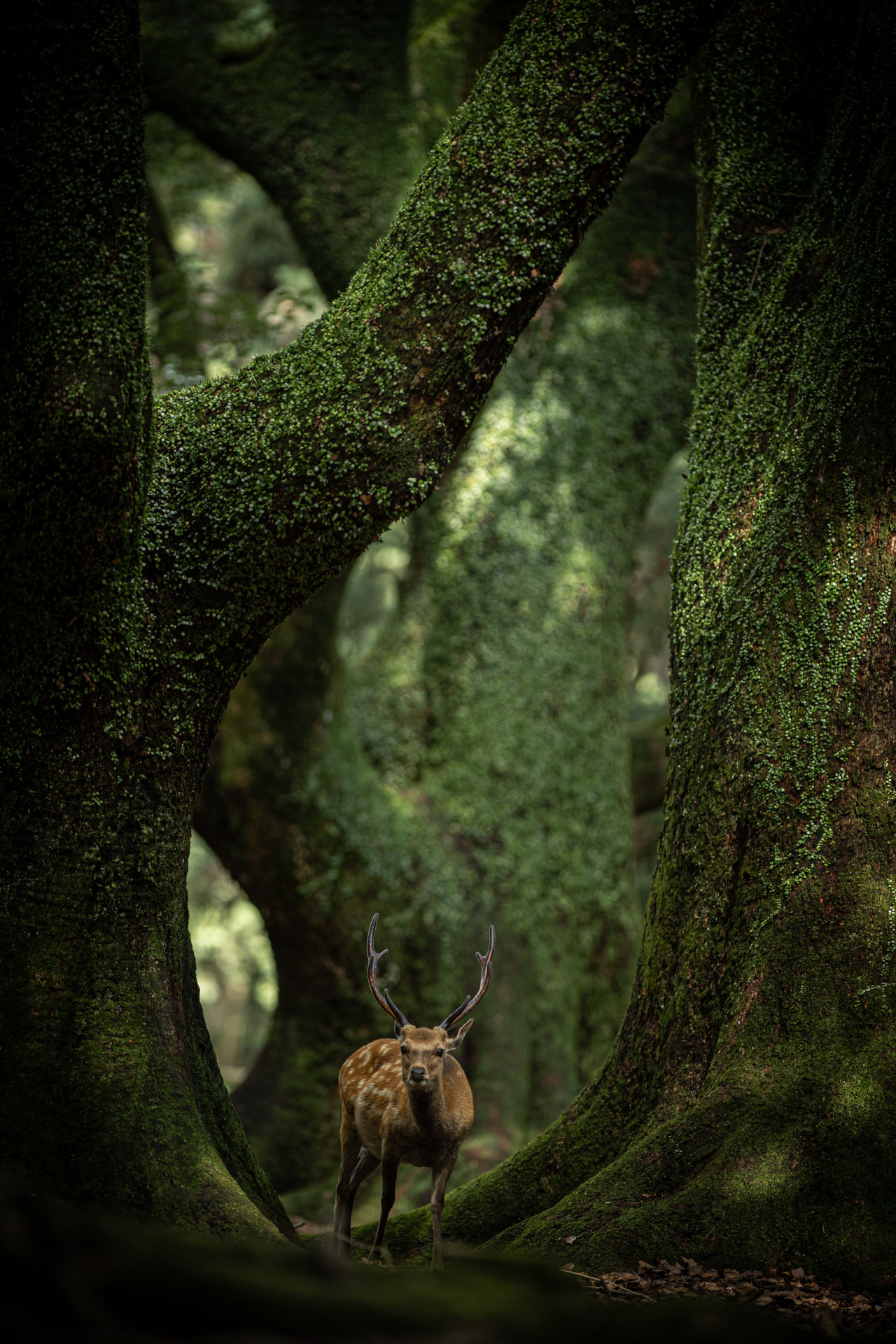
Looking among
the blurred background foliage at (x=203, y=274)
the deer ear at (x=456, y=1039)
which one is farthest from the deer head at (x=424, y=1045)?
the blurred background foliage at (x=203, y=274)

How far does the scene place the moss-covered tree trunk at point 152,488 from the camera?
4105mm

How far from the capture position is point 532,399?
31.8 ft

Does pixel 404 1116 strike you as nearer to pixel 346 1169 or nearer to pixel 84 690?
pixel 346 1169

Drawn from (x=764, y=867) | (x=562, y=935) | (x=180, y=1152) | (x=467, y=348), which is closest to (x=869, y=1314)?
(x=764, y=867)

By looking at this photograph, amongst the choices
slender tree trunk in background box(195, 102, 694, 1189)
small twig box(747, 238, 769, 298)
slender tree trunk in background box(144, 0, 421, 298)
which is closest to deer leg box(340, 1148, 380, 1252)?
slender tree trunk in background box(195, 102, 694, 1189)

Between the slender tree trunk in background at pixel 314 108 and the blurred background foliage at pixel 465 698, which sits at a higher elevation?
the slender tree trunk in background at pixel 314 108

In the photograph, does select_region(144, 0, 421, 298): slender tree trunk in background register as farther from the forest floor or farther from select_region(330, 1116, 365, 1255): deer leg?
the forest floor

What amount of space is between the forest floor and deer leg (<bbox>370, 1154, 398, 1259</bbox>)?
1.43m

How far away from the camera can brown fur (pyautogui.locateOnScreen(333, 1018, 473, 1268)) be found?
4.86 metres

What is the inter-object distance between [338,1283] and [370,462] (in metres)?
3.45

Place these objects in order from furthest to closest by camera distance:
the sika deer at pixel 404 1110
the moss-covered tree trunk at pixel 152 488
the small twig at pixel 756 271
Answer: the small twig at pixel 756 271
the sika deer at pixel 404 1110
the moss-covered tree trunk at pixel 152 488

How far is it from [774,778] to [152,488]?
3.14m

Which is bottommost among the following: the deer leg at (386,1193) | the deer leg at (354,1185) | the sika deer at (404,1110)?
the deer leg at (354,1185)

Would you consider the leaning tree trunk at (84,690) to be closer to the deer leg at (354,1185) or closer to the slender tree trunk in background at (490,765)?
the deer leg at (354,1185)
